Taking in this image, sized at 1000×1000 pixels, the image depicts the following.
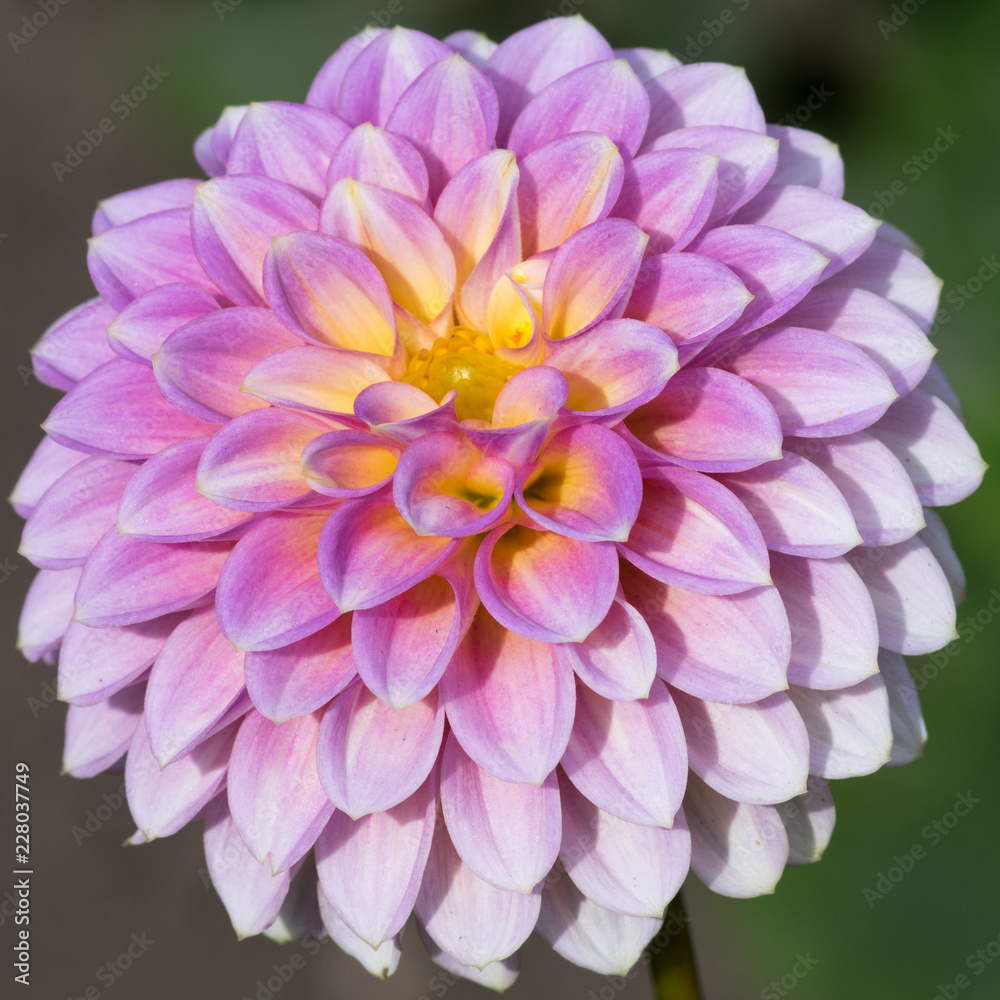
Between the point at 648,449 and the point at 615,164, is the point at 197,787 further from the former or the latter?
the point at 615,164

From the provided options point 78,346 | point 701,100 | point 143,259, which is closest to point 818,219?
point 701,100

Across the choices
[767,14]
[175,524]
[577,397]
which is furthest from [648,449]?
[767,14]

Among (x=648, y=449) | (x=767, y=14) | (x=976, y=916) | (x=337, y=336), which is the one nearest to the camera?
(x=648, y=449)

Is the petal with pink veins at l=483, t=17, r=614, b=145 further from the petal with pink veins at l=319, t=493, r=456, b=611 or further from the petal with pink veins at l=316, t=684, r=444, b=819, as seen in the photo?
the petal with pink veins at l=316, t=684, r=444, b=819

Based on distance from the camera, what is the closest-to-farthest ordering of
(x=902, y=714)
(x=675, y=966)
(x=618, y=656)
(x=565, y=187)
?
(x=618, y=656) → (x=565, y=187) → (x=902, y=714) → (x=675, y=966)

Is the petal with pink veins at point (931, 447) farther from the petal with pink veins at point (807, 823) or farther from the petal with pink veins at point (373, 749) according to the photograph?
the petal with pink veins at point (373, 749)

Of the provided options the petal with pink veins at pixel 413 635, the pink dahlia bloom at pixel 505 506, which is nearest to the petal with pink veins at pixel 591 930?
the pink dahlia bloom at pixel 505 506

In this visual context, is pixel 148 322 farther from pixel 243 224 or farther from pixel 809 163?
pixel 809 163
